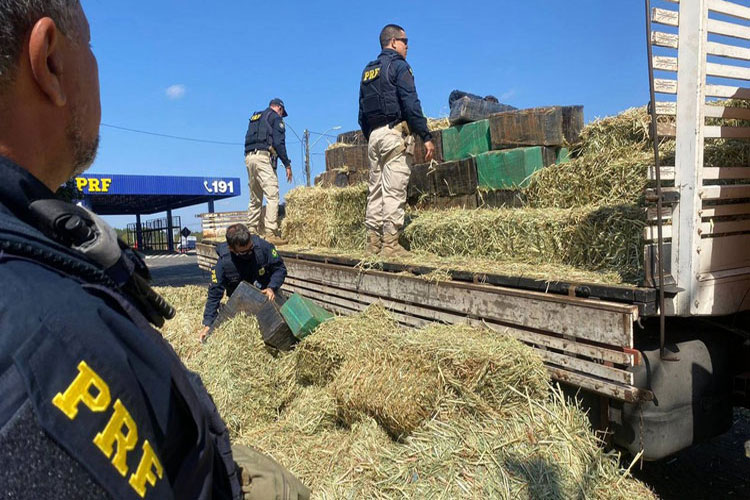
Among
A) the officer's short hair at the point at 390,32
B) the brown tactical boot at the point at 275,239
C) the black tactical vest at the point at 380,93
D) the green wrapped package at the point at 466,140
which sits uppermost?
the officer's short hair at the point at 390,32

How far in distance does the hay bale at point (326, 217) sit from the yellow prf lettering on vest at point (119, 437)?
5.91 meters

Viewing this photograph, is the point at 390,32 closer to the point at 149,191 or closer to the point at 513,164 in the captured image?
the point at 513,164

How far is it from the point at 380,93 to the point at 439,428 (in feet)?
11.6

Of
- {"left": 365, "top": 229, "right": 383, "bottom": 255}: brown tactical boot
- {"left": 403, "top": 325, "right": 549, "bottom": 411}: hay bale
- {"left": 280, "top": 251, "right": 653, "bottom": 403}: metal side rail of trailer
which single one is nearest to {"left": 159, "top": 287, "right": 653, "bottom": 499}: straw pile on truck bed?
{"left": 403, "top": 325, "right": 549, "bottom": 411}: hay bale

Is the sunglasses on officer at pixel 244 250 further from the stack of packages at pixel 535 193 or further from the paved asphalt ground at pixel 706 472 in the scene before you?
the paved asphalt ground at pixel 706 472

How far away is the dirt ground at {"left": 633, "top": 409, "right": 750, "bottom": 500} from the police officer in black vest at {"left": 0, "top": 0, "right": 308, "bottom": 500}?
11.9ft

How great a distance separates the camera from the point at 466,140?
5977 mm

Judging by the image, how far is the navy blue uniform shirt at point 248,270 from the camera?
6.14m

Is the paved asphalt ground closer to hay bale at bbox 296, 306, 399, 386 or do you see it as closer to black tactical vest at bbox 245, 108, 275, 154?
hay bale at bbox 296, 306, 399, 386

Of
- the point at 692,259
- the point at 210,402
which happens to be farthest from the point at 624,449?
the point at 210,402

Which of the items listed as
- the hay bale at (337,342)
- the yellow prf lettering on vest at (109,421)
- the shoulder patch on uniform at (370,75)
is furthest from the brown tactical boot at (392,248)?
the yellow prf lettering on vest at (109,421)

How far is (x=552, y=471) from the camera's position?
276cm

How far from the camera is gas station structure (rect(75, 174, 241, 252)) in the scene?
28.6 metres

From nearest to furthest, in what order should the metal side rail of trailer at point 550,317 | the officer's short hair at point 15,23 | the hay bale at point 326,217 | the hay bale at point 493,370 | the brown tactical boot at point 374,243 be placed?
the officer's short hair at point 15,23
the metal side rail of trailer at point 550,317
the hay bale at point 493,370
the brown tactical boot at point 374,243
the hay bale at point 326,217
